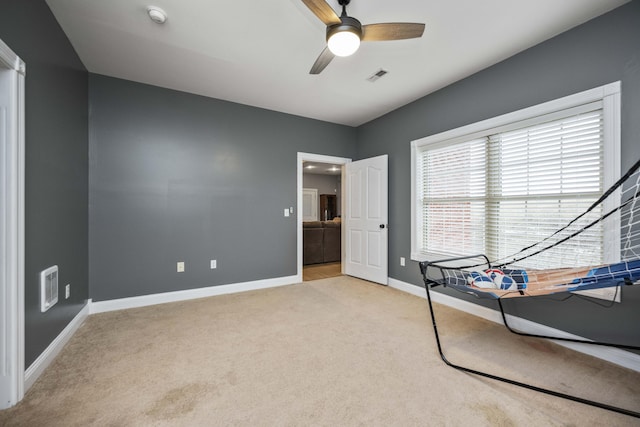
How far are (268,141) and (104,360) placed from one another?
9.97 ft

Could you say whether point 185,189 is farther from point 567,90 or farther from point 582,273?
point 567,90

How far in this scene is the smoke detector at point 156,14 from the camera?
197 cm

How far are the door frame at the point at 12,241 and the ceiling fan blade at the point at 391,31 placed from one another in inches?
82.5

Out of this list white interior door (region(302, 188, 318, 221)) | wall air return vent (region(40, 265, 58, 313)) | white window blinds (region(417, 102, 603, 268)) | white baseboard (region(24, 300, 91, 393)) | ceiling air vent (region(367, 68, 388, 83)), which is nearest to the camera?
white baseboard (region(24, 300, 91, 393))

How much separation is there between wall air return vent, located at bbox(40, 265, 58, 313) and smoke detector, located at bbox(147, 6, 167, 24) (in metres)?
2.04

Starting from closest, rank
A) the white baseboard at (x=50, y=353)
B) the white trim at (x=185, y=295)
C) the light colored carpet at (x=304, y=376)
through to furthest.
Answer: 1. the light colored carpet at (x=304, y=376)
2. the white baseboard at (x=50, y=353)
3. the white trim at (x=185, y=295)

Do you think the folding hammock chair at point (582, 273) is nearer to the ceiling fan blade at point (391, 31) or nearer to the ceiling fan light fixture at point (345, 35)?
the ceiling fan blade at point (391, 31)

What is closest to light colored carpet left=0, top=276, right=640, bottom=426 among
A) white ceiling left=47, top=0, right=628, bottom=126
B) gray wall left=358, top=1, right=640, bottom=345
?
gray wall left=358, top=1, right=640, bottom=345

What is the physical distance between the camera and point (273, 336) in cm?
233

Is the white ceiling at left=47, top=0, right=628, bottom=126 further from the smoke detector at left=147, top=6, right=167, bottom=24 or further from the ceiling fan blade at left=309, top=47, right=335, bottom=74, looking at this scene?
the ceiling fan blade at left=309, top=47, right=335, bottom=74

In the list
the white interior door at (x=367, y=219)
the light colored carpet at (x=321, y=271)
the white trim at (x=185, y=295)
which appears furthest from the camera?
the light colored carpet at (x=321, y=271)

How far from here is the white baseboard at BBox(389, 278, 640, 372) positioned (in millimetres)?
1862

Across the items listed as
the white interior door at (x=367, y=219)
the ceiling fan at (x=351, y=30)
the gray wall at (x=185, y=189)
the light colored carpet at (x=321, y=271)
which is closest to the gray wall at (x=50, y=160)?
the gray wall at (x=185, y=189)

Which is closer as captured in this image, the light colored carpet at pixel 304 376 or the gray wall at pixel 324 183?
the light colored carpet at pixel 304 376
